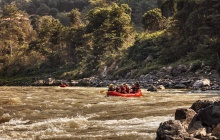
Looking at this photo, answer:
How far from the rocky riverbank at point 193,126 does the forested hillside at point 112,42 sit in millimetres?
26813

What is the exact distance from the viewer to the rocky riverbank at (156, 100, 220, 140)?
8570 mm

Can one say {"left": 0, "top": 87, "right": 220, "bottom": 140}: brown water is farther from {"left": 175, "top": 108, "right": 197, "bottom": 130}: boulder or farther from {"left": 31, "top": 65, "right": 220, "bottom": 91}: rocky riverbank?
{"left": 31, "top": 65, "right": 220, "bottom": 91}: rocky riverbank

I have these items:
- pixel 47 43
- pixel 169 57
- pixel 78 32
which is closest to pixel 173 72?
pixel 169 57

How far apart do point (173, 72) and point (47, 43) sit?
136 ft

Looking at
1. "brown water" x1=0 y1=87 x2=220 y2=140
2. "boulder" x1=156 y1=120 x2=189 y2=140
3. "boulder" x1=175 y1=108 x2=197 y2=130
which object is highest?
"boulder" x1=175 y1=108 x2=197 y2=130

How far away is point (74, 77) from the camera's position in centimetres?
6100

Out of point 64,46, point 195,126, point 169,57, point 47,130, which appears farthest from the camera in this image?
point 64,46

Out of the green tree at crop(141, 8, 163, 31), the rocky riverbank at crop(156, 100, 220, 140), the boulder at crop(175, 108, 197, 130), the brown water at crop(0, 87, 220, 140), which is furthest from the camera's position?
the green tree at crop(141, 8, 163, 31)

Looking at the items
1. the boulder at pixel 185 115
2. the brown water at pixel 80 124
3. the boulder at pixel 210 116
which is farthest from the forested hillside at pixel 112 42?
the boulder at pixel 210 116

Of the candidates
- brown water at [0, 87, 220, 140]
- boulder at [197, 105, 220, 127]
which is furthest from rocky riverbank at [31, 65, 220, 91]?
boulder at [197, 105, 220, 127]

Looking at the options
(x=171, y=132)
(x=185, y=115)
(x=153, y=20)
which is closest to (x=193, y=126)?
(x=185, y=115)

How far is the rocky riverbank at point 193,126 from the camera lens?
8570 mm

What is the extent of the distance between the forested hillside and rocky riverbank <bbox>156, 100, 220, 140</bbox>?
2681cm

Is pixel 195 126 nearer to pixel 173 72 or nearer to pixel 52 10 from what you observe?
pixel 173 72
